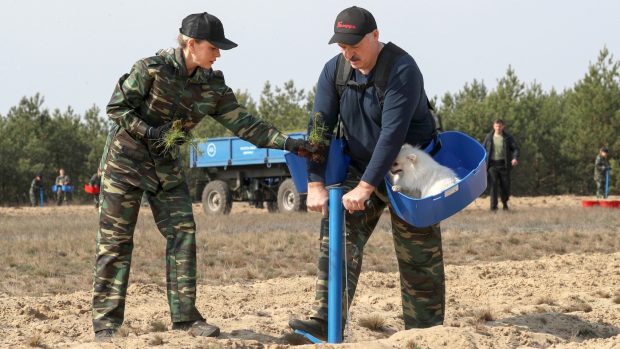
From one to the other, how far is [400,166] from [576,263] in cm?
583

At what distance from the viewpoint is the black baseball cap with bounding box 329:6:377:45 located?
5.10 m

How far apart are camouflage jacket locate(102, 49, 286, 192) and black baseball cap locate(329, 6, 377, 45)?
2.85ft

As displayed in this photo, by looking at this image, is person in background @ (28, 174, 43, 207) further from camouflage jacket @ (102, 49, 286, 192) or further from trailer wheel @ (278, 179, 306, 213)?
camouflage jacket @ (102, 49, 286, 192)

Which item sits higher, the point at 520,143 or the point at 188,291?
the point at 520,143

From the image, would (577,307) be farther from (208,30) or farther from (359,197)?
(208,30)

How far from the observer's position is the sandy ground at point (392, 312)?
5.46 m

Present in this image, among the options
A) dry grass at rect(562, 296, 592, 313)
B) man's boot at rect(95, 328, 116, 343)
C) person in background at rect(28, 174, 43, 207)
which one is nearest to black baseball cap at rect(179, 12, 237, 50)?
man's boot at rect(95, 328, 116, 343)

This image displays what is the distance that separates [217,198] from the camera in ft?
78.4

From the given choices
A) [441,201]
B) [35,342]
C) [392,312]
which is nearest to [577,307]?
[392,312]

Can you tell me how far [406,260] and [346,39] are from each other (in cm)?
151

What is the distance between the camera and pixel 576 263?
10.6 m

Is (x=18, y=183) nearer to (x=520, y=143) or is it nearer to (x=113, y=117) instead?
(x=520, y=143)

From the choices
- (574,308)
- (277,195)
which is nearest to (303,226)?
(277,195)

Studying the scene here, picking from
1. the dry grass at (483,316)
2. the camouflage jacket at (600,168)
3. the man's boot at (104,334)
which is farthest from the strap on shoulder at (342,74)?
the camouflage jacket at (600,168)
